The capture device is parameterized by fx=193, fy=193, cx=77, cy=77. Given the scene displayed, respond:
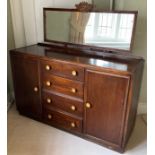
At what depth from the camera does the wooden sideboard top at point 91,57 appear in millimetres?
1674

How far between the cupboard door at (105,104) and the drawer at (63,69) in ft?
0.28

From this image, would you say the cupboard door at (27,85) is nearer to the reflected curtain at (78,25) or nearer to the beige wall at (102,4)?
the reflected curtain at (78,25)

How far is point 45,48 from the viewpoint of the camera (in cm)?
222

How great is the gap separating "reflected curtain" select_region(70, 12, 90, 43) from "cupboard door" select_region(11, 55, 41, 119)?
49cm

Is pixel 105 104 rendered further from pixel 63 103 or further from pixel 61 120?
pixel 61 120

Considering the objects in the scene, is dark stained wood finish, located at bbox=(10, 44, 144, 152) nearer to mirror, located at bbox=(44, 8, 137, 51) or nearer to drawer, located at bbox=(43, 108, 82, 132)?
drawer, located at bbox=(43, 108, 82, 132)

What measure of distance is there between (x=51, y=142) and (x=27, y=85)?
68 centimetres

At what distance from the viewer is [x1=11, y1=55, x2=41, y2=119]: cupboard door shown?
2.05 meters

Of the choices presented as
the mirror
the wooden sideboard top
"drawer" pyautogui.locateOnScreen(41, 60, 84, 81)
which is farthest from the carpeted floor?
the mirror

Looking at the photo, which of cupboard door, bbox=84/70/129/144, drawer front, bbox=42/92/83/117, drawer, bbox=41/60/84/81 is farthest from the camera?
drawer front, bbox=42/92/83/117

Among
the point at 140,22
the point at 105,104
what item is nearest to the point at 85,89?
the point at 105,104

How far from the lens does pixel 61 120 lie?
6.84 feet
